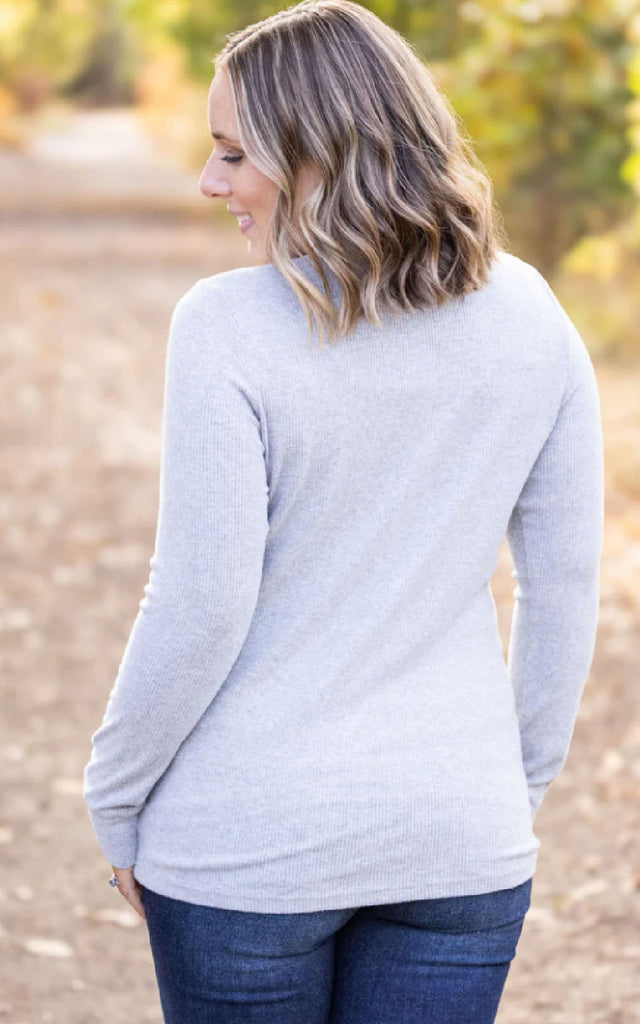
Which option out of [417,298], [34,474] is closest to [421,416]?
[417,298]

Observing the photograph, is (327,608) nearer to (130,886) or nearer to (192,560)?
(192,560)

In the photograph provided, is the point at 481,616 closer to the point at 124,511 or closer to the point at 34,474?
the point at 124,511

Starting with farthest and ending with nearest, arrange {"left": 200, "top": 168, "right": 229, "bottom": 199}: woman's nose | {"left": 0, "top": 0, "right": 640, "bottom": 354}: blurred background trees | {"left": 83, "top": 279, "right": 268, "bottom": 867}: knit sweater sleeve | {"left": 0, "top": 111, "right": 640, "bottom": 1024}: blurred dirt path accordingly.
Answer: {"left": 0, "top": 0, "right": 640, "bottom": 354}: blurred background trees → {"left": 0, "top": 111, "right": 640, "bottom": 1024}: blurred dirt path → {"left": 200, "top": 168, "right": 229, "bottom": 199}: woman's nose → {"left": 83, "top": 279, "right": 268, "bottom": 867}: knit sweater sleeve

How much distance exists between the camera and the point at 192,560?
146cm

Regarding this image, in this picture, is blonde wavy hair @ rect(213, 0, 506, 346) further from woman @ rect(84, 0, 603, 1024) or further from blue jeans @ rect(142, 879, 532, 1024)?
blue jeans @ rect(142, 879, 532, 1024)

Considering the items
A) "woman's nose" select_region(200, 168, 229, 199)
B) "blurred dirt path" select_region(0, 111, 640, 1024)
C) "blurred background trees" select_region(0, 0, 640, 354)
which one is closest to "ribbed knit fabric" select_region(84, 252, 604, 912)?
"woman's nose" select_region(200, 168, 229, 199)

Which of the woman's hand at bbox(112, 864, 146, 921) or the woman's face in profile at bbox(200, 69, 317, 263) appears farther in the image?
the woman's hand at bbox(112, 864, 146, 921)

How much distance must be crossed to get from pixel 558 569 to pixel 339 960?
55 cm

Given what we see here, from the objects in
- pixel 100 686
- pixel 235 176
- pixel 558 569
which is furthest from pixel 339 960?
pixel 100 686

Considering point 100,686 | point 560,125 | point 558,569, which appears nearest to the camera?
point 558,569

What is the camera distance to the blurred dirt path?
3537 millimetres

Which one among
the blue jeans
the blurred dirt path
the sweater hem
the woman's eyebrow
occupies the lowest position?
the blurred dirt path

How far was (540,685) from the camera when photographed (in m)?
1.77

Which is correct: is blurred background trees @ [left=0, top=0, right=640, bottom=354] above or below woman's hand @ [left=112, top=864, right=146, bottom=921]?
below
